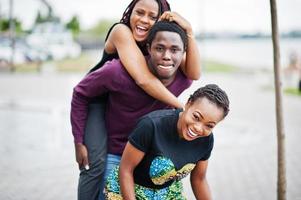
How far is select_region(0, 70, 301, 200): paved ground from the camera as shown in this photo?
18.9 feet

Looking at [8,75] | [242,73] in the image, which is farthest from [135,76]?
[242,73]

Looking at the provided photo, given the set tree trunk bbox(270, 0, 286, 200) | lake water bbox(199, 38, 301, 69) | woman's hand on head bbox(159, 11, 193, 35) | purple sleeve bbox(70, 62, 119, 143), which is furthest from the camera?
lake water bbox(199, 38, 301, 69)

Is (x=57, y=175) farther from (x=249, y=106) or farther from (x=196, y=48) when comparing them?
(x=249, y=106)

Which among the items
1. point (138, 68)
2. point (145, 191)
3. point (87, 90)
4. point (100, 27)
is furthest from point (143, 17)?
point (100, 27)

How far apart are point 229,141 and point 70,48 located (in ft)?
90.9

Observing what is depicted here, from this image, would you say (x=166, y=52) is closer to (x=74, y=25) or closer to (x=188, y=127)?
(x=188, y=127)

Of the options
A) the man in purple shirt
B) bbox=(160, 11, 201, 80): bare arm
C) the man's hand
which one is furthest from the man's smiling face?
the man's hand

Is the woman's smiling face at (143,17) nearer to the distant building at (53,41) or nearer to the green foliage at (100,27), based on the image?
the distant building at (53,41)

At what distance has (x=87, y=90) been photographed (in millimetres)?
2934

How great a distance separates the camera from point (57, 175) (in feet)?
20.7

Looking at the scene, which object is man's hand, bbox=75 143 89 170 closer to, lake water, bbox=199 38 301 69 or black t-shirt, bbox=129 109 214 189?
black t-shirt, bbox=129 109 214 189

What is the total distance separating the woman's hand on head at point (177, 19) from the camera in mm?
2721

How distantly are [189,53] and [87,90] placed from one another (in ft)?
2.13

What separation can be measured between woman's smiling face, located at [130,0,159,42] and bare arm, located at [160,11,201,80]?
0.13 m
